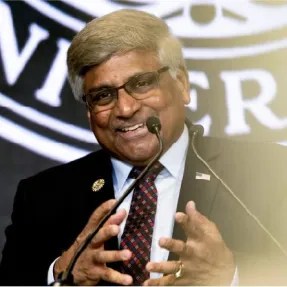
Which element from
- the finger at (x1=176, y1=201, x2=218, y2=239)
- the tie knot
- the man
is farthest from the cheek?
the finger at (x1=176, y1=201, x2=218, y2=239)

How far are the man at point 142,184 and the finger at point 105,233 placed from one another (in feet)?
0.48

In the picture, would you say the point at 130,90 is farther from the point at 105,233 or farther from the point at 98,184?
the point at 105,233

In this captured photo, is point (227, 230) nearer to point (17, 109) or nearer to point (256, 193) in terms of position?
point (256, 193)

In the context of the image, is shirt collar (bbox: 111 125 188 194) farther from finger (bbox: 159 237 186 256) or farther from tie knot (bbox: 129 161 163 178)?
finger (bbox: 159 237 186 256)

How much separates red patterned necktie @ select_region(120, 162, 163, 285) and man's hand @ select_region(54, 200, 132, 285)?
0.14 meters

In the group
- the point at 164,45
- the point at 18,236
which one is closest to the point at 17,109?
the point at 18,236

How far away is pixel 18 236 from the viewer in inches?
56.5

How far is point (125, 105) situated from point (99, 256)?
0.35 metres

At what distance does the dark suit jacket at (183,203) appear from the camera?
Result: 1.33 meters

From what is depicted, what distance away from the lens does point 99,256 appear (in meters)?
1.07

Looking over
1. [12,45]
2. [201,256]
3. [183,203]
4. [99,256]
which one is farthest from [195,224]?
[12,45]

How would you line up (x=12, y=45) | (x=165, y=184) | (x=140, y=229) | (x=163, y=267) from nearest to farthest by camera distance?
(x=163, y=267)
(x=140, y=229)
(x=165, y=184)
(x=12, y=45)

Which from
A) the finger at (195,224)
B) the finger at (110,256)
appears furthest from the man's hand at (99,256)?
the finger at (195,224)

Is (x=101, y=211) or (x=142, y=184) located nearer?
(x=101, y=211)
